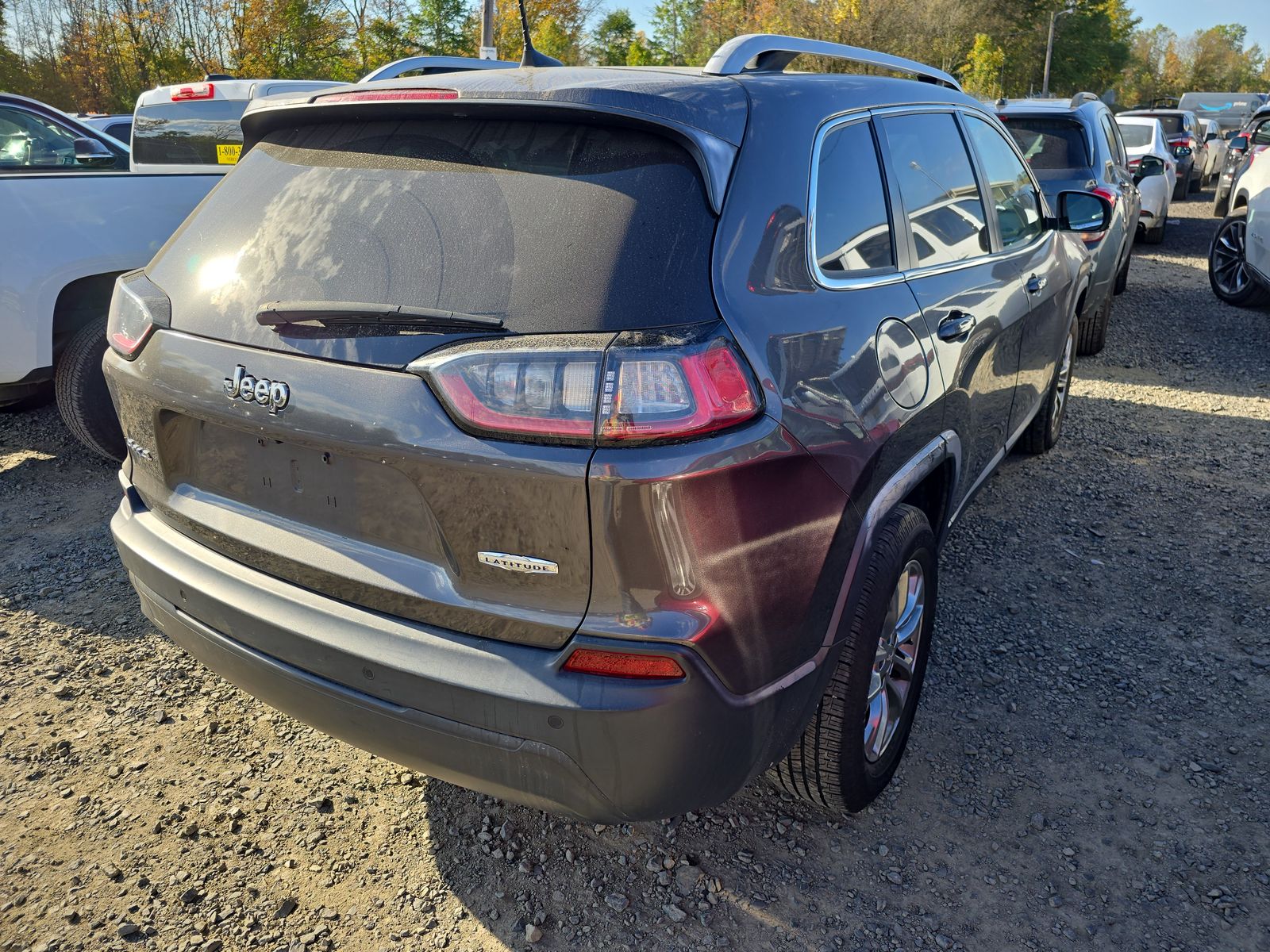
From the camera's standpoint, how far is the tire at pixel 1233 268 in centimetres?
858

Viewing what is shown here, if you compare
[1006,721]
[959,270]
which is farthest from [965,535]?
[959,270]

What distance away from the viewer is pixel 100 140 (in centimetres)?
646

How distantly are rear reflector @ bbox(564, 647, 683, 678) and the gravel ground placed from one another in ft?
2.80

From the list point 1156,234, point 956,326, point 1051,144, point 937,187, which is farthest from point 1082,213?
point 1156,234

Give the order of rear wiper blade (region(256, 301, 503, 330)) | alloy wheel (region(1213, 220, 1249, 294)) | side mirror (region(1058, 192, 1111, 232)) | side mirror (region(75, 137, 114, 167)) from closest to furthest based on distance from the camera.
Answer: rear wiper blade (region(256, 301, 503, 330)) < side mirror (region(1058, 192, 1111, 232)) < side mirror (region(75, 137, 114, 167)) < alloy wheel (region(1213, 220, 1249, 294))

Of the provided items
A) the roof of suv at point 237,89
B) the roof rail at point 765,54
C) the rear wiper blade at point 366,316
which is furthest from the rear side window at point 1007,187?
the roof of suv at point 237,89

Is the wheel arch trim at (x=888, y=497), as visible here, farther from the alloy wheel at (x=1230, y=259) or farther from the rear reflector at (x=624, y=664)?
the alloy wheel at (x=1230, y=259)

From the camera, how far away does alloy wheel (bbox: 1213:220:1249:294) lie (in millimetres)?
8750

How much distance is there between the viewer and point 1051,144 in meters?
7.74

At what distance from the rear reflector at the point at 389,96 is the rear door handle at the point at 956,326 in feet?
4.57

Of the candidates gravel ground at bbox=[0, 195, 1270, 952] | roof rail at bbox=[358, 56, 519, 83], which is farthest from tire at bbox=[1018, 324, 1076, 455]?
roof rail at bbox=[358, 56, 519, 83]

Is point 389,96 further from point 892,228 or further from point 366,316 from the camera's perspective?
point 892,228

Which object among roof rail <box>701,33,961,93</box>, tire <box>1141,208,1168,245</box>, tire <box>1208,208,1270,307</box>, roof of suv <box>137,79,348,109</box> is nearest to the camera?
roof rail <box>701,33,961,93</box>

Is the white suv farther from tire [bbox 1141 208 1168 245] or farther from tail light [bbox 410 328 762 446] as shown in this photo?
tail light [bbox 410 328 762 446]
